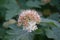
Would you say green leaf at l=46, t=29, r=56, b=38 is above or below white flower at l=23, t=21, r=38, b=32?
below

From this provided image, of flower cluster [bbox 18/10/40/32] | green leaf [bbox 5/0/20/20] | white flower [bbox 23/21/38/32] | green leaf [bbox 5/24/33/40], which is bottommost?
green leaf [bbox 5/24/33/40]

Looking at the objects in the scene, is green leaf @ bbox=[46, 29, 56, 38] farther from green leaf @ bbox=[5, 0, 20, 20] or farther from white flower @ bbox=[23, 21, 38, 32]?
green leaf @ bbox=[5, 0, 20, 20]

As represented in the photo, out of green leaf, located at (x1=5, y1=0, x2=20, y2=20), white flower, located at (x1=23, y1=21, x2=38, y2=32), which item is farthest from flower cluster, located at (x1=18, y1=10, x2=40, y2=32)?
green leaf, located at (x1=5, y1=0, x2=20, y2=20)

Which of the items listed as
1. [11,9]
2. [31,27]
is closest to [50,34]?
[31,27]

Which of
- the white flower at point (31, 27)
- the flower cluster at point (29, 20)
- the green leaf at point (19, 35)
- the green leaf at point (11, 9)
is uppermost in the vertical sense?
the green leaf at point (11, 9)

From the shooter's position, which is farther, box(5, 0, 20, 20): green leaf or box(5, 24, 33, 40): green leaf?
box(5, 0, 20, 20): green leaf

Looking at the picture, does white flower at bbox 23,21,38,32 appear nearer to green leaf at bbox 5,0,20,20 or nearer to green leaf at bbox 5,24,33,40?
green leaf at bbox 5,24,33,40

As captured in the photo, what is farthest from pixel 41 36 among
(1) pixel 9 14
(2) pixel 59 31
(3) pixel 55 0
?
(3) pixel 55 0

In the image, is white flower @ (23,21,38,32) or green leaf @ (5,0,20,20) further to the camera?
green leaf @ (5,0,20,20)

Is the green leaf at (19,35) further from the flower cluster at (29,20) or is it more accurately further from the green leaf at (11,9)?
the green leaf at (11,9)

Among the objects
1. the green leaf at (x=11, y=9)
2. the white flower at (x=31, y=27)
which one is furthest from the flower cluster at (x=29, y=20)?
the green leaf at (x=11, y=9)

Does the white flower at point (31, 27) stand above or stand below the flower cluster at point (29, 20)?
below
